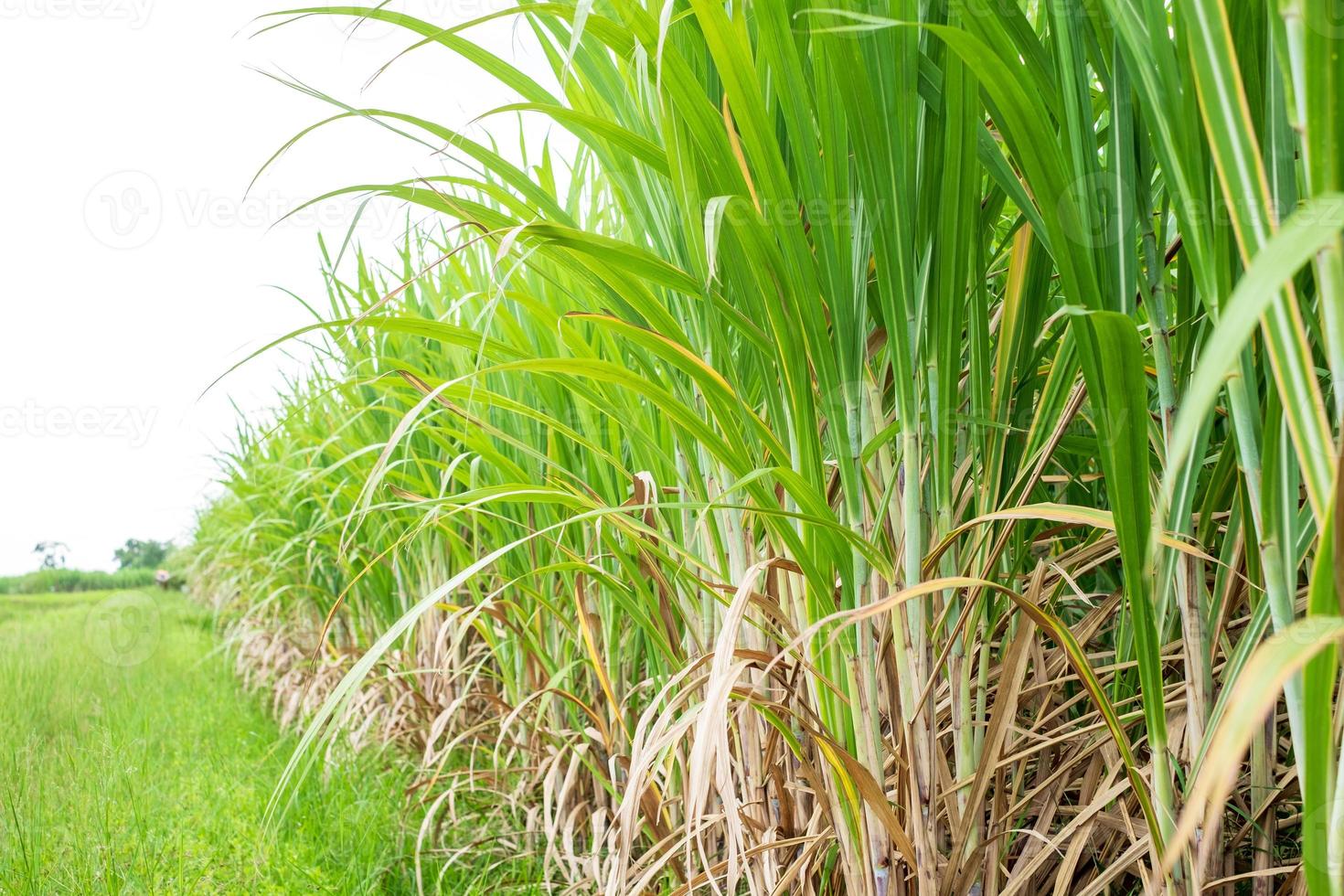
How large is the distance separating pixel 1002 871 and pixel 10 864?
3.89 ft

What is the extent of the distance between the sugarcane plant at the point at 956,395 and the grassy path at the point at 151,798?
698 mm

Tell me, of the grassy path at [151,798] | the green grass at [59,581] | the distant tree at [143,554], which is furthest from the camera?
the distant tree at [143,554]

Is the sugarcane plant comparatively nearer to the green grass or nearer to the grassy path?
the grassy path

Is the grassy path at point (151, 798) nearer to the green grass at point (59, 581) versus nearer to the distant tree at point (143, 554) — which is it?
the green grass at point (59, 581)

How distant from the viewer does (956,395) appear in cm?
55

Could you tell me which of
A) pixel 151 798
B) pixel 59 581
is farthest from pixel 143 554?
pixel 151 798

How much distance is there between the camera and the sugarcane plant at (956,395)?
357 mm

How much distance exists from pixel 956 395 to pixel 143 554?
7.04 meters

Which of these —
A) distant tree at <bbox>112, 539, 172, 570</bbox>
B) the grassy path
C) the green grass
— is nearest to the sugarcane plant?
the grassy path

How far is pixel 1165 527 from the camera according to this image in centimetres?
46

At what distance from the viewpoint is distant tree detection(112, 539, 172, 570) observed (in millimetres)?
5930

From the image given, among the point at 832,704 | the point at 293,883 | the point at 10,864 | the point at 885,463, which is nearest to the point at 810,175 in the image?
the point at 885,463

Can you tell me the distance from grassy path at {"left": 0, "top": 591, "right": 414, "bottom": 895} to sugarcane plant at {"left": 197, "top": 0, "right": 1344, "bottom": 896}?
698mm

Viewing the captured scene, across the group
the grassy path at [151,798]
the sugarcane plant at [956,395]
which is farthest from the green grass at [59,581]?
the sugarcane plant at [956,395]
